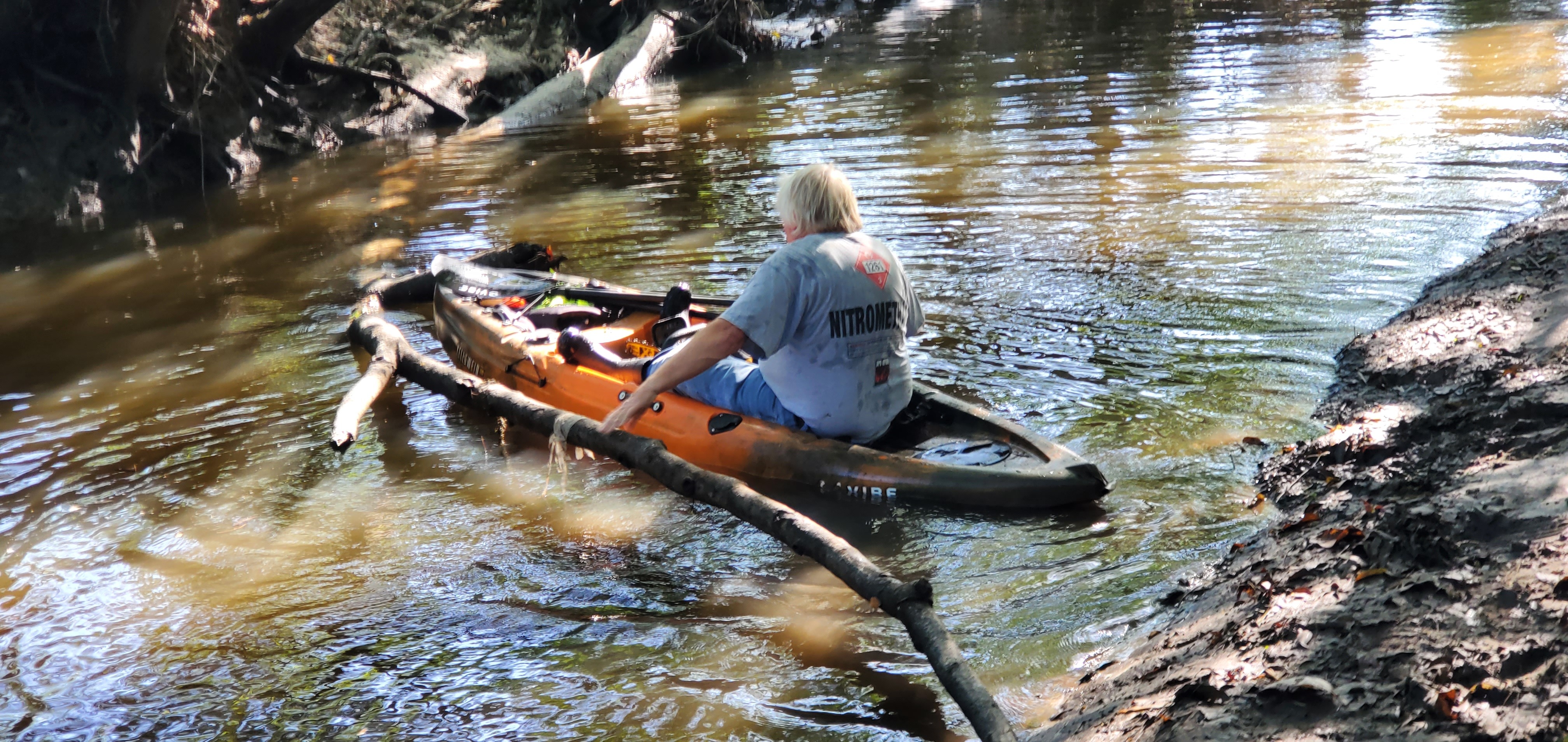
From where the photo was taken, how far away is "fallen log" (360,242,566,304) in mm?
8109

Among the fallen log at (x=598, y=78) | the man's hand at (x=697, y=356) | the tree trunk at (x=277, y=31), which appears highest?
the tree trunk at (x=277, y=31)

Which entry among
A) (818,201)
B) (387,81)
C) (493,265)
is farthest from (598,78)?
(818,201)

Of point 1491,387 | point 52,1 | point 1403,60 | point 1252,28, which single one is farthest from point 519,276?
point 1252,28

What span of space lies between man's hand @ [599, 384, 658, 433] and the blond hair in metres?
0.87

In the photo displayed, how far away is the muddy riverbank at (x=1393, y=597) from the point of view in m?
2.43

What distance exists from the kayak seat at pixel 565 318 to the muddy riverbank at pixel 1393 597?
374 cm

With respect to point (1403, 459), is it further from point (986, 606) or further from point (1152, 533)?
point (986, 606)

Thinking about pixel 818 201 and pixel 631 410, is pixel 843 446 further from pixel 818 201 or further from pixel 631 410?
pixel 818 201

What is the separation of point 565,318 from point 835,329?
8.66 ft

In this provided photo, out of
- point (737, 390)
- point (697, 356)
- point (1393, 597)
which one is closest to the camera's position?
point (1393, 597)

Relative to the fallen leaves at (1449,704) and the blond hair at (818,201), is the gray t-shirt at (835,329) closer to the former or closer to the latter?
the blond hair at (818,201)

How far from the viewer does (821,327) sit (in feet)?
14.9

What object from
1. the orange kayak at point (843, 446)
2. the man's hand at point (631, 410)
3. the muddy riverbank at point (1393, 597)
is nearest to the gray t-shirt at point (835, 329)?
the orange kayak at point (843, 446)

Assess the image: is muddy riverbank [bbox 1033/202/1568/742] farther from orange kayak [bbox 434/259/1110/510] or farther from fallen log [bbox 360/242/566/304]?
fallen log [bbox 360/242/566/304]
